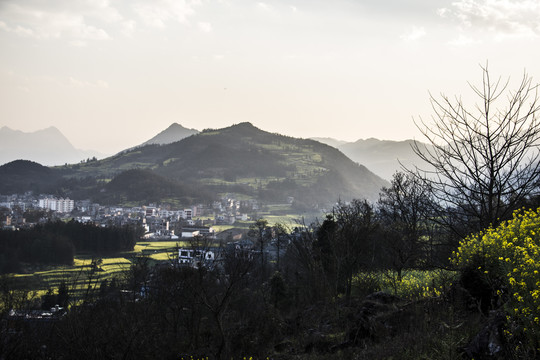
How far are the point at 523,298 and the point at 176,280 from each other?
15.7m

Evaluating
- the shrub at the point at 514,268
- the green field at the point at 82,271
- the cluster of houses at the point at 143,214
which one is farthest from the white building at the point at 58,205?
the shrub at the point at 514,268

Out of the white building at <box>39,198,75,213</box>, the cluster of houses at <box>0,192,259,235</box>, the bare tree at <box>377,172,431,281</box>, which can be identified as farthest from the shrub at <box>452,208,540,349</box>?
the white building at <box>39,198,75,213</box>

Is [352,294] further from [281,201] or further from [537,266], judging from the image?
[281,201]

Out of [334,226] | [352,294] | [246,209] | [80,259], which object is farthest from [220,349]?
[246,209]

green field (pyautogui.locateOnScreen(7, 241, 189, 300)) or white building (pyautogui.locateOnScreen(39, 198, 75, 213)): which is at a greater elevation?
white building (pyautogui.locateOnScreen(39, 198, 75, 213))

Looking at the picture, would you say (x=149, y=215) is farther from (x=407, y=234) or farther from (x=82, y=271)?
A: (x=407, y=234)

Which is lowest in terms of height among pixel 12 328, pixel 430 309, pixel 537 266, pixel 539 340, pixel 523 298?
pixel 12 328

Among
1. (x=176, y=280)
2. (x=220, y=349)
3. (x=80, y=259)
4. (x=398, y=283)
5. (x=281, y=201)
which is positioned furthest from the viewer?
(x=281, y=201)

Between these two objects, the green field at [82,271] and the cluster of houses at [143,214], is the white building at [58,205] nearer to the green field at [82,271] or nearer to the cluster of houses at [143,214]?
the cluster of houses at [143,214]

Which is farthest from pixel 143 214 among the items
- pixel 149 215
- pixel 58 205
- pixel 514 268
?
pixel 514 268

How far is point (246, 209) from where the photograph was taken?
511 feet

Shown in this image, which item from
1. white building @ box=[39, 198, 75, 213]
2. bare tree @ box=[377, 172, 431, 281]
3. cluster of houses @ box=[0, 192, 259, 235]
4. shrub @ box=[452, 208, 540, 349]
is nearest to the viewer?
shrub @ box=[452, 208, 540, 349]

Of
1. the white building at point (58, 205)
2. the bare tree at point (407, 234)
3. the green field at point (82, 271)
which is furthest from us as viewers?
the white building at point (58, 205)

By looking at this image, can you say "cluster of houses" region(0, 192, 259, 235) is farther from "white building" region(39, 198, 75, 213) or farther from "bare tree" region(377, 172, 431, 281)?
"bare tree" region(377, 172, 431, 281)
